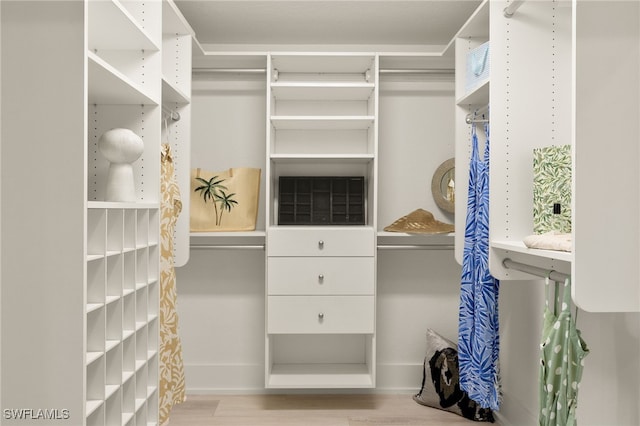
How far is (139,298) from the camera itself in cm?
214

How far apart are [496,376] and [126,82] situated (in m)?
1.97

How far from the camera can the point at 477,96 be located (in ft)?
8.71

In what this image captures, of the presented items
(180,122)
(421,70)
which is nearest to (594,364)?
(421,70)

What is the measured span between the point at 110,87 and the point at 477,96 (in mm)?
1676

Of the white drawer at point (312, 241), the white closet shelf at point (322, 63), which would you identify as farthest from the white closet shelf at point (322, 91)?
the white drawer at point (312, 241)

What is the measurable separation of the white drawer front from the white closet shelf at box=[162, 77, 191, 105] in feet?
3.17

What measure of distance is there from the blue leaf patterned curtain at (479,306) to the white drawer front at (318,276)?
0.64 m

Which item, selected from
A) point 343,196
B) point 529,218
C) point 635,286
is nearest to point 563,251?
point 635,286

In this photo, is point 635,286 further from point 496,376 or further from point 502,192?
point 496,376

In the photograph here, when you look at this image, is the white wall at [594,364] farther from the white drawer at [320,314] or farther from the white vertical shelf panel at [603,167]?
the white drawer at [320,314]

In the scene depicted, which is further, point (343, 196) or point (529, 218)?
point (343, 196)

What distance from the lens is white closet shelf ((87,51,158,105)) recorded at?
1.64 meters

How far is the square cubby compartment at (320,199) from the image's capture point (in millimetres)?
3246

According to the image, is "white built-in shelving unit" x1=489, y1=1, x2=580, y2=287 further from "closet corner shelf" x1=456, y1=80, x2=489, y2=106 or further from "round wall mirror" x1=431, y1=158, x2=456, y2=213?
"round wall mirror" x1=431, y1=158, x2=456, y2=213
